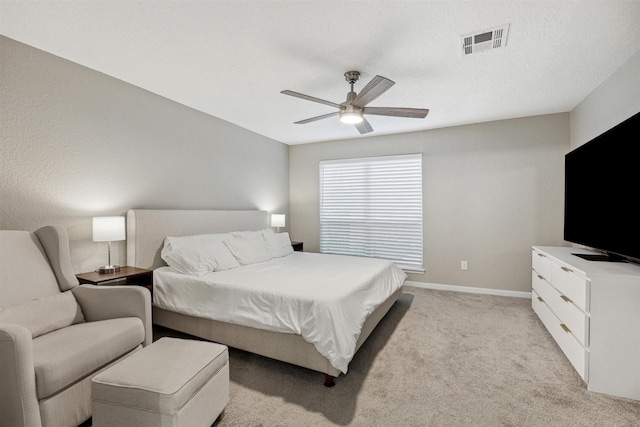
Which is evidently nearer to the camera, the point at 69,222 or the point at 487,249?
the point at 69,222

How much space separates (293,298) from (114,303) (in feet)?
4.22

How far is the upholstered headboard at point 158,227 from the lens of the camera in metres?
2.95

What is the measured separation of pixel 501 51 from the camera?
240 centimetres

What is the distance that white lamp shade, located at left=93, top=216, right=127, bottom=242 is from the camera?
251cm

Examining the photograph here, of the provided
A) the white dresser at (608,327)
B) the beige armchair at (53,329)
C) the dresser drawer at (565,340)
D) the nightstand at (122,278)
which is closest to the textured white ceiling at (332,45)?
the beige armchair at (53,329)

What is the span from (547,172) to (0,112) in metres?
5.77

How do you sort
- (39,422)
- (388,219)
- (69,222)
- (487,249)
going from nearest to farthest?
(39,422) → (69,222) → (487,249) → (388,219)

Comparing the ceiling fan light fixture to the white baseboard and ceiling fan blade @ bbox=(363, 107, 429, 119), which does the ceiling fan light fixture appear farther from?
the white baseboard

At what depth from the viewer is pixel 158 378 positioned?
1.47 metres

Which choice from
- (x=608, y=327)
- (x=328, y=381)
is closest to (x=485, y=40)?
(x=608, y=327)

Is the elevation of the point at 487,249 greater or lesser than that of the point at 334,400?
greater

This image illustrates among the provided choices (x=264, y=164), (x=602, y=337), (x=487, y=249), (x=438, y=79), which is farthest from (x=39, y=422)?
(x=487, y=249)

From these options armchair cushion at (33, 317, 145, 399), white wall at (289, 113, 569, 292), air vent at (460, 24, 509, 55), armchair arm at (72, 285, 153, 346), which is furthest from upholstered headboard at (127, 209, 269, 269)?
air vent at (460, 24, 509, 55)

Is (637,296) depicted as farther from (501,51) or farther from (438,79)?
(438,79)
